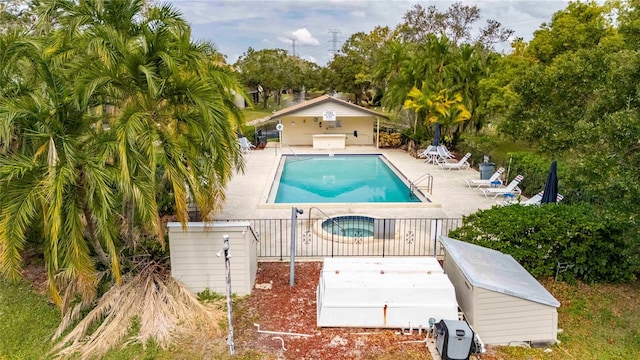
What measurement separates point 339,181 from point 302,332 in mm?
13355

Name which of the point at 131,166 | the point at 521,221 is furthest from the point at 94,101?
the point at 521,221

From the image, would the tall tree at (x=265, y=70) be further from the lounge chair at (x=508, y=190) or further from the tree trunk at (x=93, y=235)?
the tree trunk at (x=93, y=235)

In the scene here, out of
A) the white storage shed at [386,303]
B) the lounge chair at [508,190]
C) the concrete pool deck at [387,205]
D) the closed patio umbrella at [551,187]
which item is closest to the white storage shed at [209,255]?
the white storage shed at [386,303]

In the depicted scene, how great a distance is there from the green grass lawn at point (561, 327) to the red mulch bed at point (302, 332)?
450 millimetres

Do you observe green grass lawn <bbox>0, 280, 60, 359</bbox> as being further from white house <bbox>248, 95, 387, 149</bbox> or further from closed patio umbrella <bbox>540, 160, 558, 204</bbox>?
white house <bbox>248, 95, 387, 149</bbox>

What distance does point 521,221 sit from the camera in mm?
8516

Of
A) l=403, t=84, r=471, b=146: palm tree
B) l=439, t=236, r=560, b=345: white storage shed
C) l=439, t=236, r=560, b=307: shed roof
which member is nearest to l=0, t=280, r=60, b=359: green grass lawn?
l=439, t=236, r=560, b=345: white storage shed

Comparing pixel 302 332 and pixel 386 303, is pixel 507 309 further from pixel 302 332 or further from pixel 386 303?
pixel 302 332

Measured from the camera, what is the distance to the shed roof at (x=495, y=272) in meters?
6.59

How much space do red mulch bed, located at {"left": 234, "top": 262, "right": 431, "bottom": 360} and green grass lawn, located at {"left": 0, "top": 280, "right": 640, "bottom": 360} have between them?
1.48 ft

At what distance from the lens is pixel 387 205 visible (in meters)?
14.0

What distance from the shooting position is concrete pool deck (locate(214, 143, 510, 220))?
43.7 ft

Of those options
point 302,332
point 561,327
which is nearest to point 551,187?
point 561,327

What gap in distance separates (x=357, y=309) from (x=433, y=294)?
1292 millimetres
